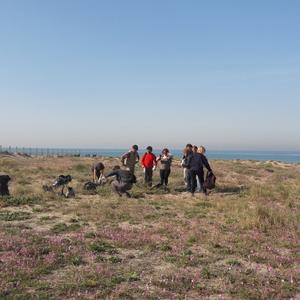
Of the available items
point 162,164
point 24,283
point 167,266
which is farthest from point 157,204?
point 24,283

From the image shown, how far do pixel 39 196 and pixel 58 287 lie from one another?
32.5 feet

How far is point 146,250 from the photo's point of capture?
8930 millimetres

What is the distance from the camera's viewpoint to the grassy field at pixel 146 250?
6684 mm

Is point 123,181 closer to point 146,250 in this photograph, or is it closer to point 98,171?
point 98,171

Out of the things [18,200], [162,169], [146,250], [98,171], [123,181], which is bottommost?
[146,250]

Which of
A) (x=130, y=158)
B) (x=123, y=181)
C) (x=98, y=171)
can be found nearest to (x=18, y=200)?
(x=123, y=181)

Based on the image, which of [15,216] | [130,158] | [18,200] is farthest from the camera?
[130,158]

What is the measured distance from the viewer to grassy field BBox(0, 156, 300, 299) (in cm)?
668

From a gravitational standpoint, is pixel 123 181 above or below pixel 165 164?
below

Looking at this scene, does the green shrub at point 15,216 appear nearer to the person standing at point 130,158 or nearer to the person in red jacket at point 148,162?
the person standing at point 130,158

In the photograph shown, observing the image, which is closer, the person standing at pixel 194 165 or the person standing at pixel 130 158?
the person standing at pixel 194 165

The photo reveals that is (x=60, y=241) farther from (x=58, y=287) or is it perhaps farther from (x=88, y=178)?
(x=88, y=178)

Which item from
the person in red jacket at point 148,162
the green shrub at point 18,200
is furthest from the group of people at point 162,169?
the green shrub at point 18,200

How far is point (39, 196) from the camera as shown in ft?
53.3
